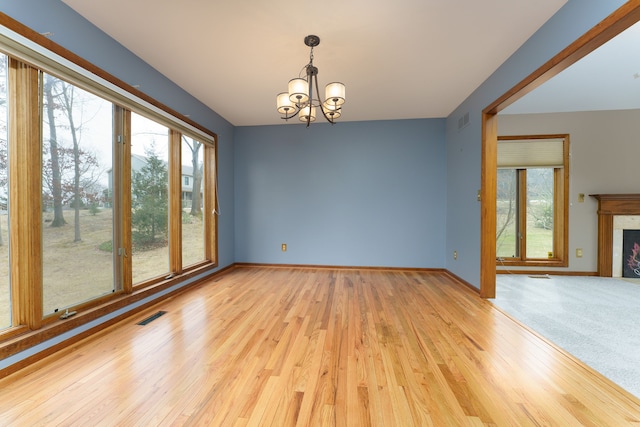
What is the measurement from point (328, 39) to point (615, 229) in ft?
16.7

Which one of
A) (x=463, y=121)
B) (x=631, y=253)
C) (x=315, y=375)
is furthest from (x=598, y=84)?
(x=315, y=375)

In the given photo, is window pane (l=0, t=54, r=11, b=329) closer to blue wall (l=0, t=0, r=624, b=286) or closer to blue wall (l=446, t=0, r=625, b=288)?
blue wall (l=0, t=0, r=624, b=286)

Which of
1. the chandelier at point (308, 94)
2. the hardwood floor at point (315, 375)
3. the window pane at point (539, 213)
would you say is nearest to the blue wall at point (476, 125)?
the hardwood floor at point (315, 375)

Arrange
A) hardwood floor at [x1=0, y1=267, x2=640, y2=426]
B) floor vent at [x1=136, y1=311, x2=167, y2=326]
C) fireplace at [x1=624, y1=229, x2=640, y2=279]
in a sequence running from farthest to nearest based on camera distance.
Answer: fireplace at [x1=624, y1=229, x2=640, y2=279]
floor vent at [x1=136, y1=311, x2=167, y2=326]
hardwood floor at [x1=0, y1=267, x2=640, y2=426]

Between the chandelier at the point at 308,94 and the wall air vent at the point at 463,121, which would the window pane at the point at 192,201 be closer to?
the chandelier at the point at 308,94

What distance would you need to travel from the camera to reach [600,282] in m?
3.42

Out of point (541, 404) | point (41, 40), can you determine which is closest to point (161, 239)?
point (41, 40)

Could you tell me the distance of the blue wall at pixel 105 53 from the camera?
1583mm

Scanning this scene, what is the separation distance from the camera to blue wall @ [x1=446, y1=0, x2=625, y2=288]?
1.68 metres

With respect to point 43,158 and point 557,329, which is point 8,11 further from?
point 557,329

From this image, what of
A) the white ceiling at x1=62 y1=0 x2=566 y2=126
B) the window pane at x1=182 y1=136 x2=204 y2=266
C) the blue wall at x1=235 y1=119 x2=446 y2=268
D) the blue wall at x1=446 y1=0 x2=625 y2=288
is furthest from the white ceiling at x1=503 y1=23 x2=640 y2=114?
the window pane at x1=182 y1=136 x2=204 y2=266

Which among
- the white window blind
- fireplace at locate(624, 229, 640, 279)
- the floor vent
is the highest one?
the white window blind

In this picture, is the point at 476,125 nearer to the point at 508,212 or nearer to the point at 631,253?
the point at 508,212

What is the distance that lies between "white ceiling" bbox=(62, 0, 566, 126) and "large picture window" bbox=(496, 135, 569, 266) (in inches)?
69.0
